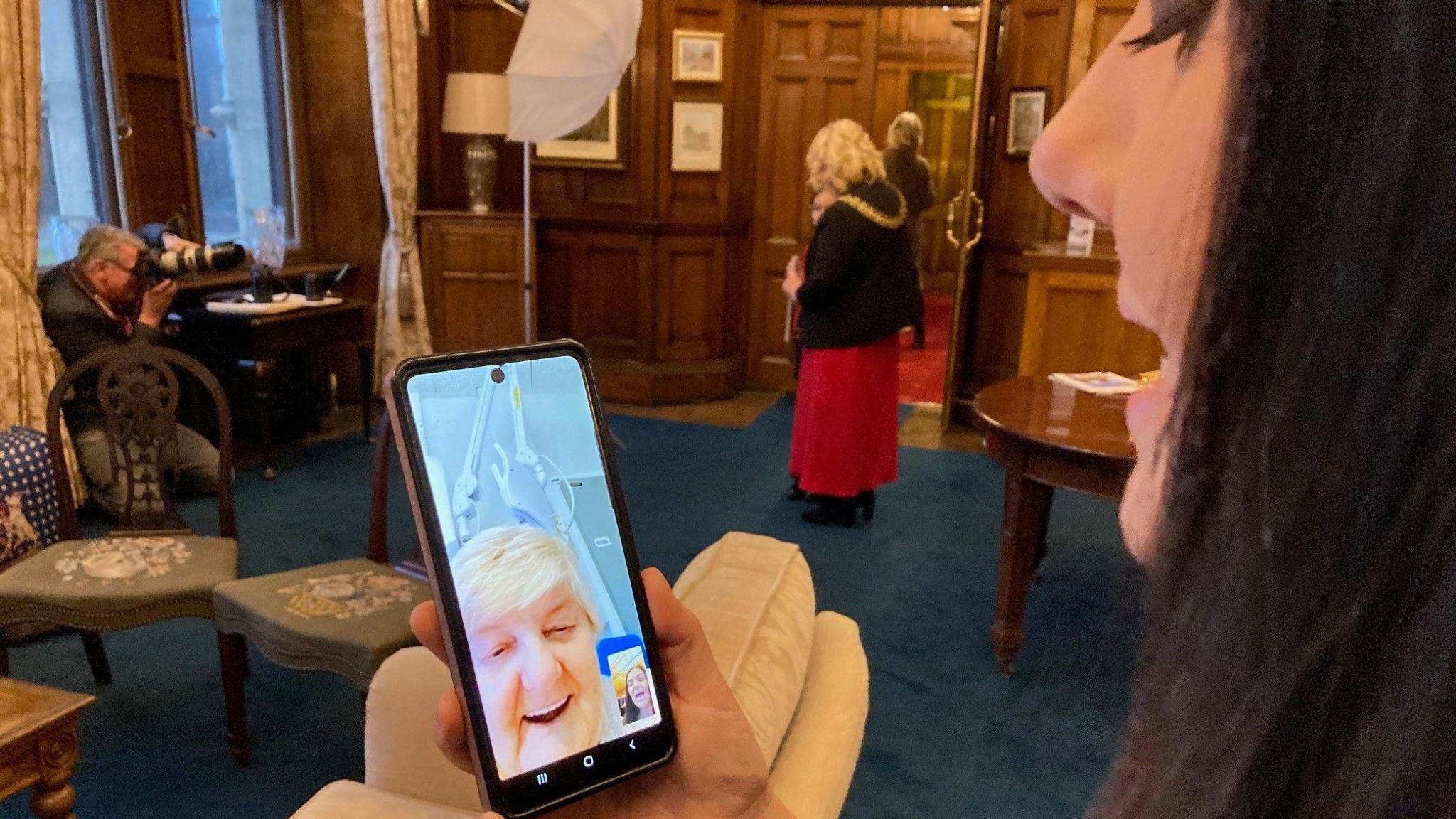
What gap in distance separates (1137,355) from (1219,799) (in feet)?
12.9

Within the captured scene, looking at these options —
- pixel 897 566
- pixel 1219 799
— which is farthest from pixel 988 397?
pixel 1219 799

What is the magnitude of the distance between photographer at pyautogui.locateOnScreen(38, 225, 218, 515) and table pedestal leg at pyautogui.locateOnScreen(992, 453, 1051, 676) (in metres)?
2.75

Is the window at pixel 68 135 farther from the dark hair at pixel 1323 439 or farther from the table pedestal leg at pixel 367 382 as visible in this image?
the dark hair at pixel 1323 439

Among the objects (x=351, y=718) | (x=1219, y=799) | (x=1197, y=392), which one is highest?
(x=1197, y=392)

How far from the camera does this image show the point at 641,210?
488 centimetres

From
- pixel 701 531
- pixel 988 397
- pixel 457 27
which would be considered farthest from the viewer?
pixel 457 27

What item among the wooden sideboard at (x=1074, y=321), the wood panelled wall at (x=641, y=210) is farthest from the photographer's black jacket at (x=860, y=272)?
the wood panelled wall at (x=641, y=210)

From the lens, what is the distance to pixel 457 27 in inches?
192

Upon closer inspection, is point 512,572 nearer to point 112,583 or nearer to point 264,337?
point 112,583

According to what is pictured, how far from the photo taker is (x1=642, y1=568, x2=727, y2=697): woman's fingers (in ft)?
2.63

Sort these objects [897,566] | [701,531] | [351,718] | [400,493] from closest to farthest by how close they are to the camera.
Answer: [351,718] → [897,566] → [701,531] → [400,493]

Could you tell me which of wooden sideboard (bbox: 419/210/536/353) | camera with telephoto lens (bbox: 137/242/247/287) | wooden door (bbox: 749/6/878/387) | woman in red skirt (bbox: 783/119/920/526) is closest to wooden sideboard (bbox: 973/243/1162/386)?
woman in red skirt (bbox: 783/119/920/526)

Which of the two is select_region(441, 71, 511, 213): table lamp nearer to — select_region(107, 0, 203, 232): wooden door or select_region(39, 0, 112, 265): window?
select_region(107, 0, 203, 232): wooden door

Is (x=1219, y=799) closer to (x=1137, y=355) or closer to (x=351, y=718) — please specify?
(x=351, y=718)
